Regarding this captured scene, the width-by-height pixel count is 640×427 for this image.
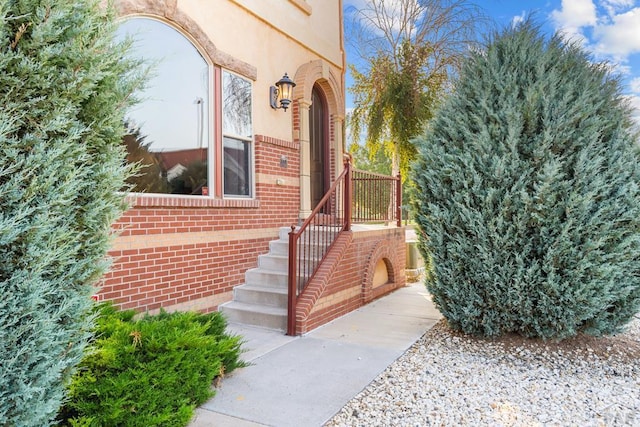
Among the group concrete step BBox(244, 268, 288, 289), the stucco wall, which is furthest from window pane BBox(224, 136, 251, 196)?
concrete step BBox(244, 268, 288, 289)

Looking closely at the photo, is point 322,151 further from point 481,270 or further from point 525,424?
point 525,424

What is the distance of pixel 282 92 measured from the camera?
592 cm

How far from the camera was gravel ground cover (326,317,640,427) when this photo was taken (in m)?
2.68

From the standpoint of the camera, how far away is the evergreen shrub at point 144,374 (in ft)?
7.31

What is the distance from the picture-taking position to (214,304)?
4961 millimetres

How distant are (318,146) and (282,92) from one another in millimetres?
1663

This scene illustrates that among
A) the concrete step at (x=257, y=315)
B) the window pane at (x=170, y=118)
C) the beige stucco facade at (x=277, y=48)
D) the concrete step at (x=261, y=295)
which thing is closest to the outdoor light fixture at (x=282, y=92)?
the beige stucco facade at (x=277, y=48)

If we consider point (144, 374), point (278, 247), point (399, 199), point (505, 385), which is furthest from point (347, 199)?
point (144, 374)

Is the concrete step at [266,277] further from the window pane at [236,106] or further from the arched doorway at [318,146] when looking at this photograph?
the arched doorway at [318,146]

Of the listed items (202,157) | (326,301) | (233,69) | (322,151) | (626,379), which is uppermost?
(233,69)

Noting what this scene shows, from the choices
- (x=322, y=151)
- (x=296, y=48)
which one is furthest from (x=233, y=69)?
(x=322, y=151)

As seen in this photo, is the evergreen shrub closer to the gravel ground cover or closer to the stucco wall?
the gravel ground cover

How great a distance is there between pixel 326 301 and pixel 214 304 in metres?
1.37

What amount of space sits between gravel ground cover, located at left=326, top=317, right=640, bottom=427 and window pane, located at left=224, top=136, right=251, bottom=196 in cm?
295
